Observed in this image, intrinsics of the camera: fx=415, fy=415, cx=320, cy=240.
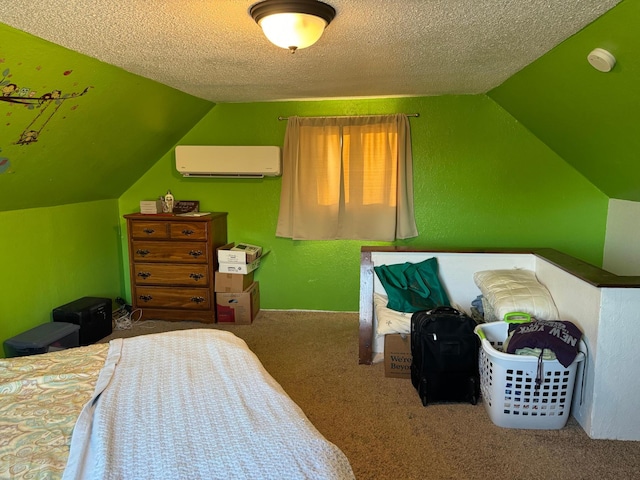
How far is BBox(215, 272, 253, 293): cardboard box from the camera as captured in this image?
146 inches

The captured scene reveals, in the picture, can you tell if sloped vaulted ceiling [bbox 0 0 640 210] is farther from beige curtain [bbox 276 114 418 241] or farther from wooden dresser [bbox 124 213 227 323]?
wooden dresser [bbox 124 213 227 323]

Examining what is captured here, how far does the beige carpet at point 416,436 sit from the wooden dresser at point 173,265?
1035 millimetres

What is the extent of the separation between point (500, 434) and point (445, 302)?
96 cm

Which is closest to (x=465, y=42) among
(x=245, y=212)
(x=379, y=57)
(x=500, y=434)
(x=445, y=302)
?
(x=379, y=57)

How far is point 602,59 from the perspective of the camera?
75.4 inches

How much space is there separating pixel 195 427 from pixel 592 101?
2.59m

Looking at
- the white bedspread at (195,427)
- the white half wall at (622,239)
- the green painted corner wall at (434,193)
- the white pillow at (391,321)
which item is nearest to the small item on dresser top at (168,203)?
the green painted corner wall at (434,193)

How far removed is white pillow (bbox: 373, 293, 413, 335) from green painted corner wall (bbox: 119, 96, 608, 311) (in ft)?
3.70

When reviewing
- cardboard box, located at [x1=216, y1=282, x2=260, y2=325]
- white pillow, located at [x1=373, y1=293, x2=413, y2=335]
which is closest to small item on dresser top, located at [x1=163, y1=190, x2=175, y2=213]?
cardboard box, located at [x1=216, y1=282, x2=260, y2=325]

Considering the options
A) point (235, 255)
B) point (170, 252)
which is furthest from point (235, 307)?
point (170, 252)

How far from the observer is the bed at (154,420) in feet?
3.65

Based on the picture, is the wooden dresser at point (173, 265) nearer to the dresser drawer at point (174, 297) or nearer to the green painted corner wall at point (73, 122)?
the dresser drawer at point (174, 297)

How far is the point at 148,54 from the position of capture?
225 centimetres

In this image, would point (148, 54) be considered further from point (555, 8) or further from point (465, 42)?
point (555, 8)
